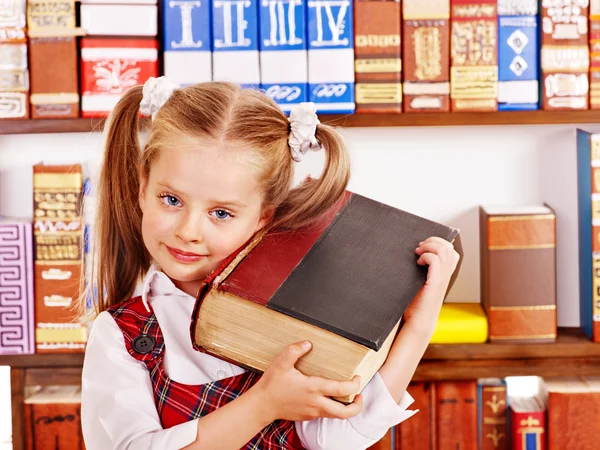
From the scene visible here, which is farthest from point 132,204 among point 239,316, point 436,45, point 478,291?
point 478,291

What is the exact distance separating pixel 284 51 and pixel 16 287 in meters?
0.67

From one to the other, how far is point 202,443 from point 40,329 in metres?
0.91

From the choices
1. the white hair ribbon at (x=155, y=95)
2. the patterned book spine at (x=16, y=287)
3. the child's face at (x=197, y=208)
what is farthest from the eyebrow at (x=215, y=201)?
the patterned book spine at (x=16, y=287)

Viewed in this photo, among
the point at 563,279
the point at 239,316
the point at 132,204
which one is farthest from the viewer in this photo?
the point at 563,279

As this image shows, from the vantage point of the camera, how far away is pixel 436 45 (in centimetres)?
156

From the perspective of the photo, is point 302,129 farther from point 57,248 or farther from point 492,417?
point 492,417

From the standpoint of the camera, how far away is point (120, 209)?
926mm

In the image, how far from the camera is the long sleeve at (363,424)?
32.9 inches

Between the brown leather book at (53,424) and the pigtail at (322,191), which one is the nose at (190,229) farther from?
the brown leather book at (53,424)

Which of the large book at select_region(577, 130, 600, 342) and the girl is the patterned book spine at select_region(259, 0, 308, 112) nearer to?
the large book at select_region(577, 130, 600, 342)

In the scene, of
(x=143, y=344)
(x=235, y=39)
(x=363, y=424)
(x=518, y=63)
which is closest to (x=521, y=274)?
(x=518, y=63)

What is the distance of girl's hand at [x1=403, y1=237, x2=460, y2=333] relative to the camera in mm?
801

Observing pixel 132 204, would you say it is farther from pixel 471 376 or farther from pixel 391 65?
pixel 471 376

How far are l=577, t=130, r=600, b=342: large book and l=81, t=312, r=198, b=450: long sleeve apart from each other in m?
1.03
